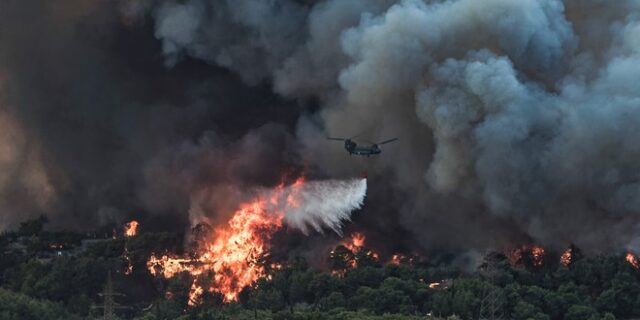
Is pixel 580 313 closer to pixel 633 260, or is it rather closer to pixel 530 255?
pixel 633 260

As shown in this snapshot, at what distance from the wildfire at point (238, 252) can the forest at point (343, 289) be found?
2.07 feet

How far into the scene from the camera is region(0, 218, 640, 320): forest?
55.8m

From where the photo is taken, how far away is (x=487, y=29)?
60688 millimetres

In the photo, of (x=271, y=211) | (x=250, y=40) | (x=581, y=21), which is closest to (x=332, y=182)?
(x=271, y=211)

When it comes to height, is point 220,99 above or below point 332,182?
above

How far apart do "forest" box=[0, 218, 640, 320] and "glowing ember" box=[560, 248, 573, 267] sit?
5 cm

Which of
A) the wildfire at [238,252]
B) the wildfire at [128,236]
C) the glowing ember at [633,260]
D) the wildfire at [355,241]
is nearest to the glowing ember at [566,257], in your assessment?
the glowing ember at [633,260]

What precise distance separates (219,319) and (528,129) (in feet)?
43.7

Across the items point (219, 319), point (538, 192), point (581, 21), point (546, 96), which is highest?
point (581, 21)

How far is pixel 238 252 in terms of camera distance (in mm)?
63062

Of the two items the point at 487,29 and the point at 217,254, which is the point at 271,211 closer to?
the point at 217,254

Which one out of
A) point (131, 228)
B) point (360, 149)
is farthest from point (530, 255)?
point (131, 228)

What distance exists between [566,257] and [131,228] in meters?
18.6

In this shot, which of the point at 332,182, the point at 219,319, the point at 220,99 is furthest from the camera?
the point at 220,99
